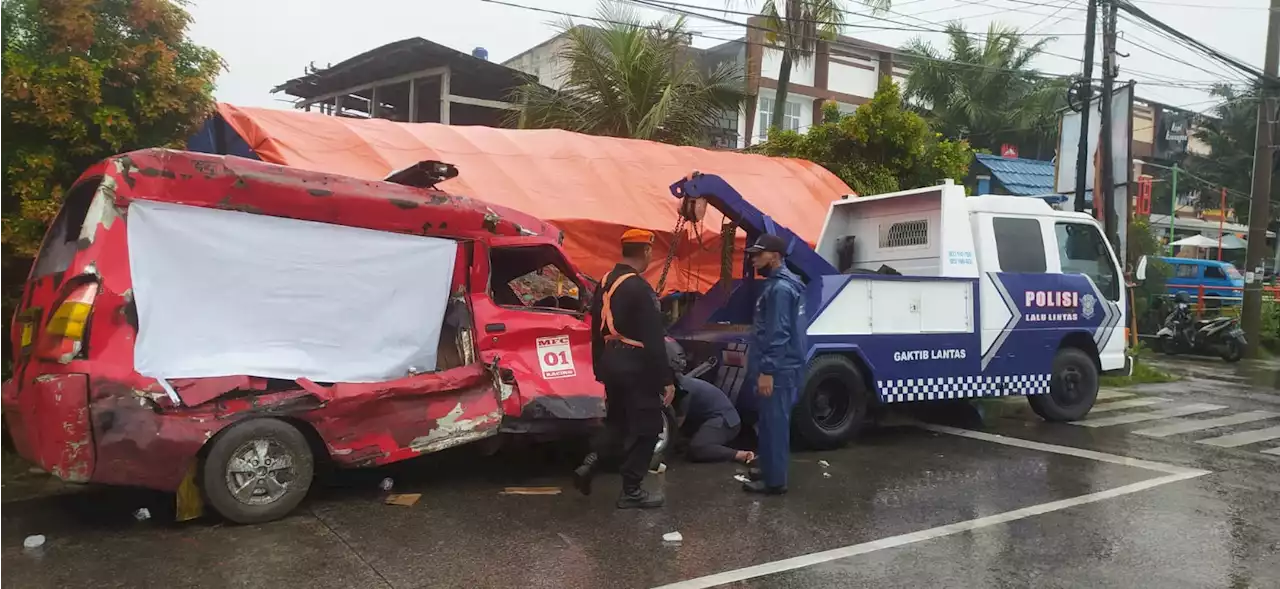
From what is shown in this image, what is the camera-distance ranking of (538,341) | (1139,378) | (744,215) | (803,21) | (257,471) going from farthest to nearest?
(803,21)
(1139,378)
(744,215)
(538,341)
(257,471)

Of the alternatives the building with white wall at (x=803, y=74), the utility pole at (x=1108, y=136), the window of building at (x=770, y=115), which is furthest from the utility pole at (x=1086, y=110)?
the window of building at (x=770, y=115)

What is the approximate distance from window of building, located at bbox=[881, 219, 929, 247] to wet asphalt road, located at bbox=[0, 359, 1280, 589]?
2118 millimetres

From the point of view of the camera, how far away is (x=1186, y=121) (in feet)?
123

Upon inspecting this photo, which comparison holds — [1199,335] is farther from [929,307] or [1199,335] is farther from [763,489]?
[763,489]

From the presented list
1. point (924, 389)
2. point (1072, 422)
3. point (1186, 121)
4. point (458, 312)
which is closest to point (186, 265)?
point (458, 312)

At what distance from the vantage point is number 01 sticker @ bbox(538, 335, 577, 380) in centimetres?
626

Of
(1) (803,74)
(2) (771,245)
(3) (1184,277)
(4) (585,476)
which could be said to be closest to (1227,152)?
(3) (1184,277)

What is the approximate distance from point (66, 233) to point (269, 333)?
1244 mm

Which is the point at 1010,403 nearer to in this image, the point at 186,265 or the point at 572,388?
the point at 572,388

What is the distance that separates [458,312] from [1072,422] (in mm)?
6707

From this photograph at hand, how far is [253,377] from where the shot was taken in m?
5.21

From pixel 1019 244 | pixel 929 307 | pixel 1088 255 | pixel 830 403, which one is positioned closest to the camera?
pixel 830 403

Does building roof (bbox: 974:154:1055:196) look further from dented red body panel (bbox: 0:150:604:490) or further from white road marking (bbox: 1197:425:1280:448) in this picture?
dented red body panel (bbox: 0:150:604:490)

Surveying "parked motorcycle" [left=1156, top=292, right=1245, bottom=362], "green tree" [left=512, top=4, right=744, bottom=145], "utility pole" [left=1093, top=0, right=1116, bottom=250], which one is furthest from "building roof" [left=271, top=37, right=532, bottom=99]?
"parked motorcycle" [left=1156, top=292, right=1245, bottom=362]
